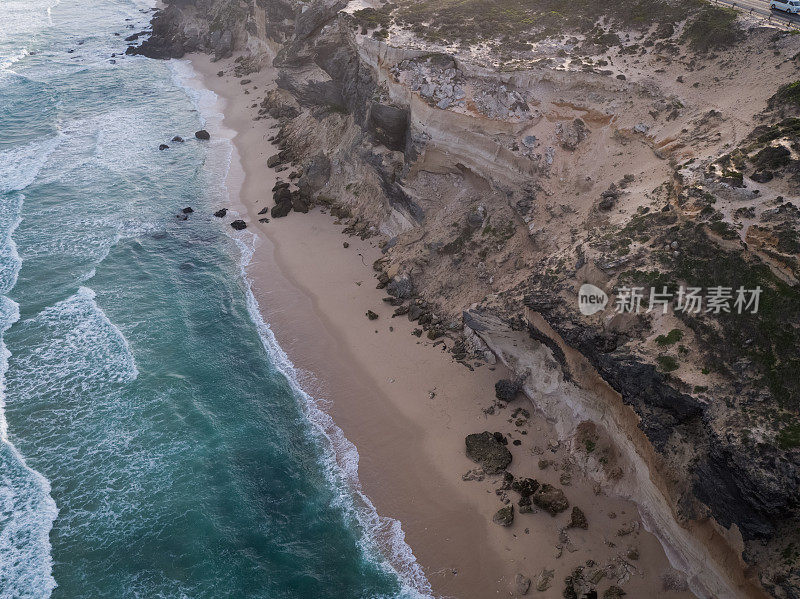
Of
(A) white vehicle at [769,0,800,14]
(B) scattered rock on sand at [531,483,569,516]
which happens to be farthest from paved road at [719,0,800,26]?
(B) scattered rock on sand at [531,483,569,516]

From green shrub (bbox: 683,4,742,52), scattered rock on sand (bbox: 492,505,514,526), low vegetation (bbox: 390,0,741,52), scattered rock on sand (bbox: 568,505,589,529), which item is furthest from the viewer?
low vegetation (bbox: 390,0,741,52)

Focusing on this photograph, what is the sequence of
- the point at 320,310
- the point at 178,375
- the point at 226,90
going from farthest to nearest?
1. the point at 226,90
2. the point at 320,310
3. the point at 178,375

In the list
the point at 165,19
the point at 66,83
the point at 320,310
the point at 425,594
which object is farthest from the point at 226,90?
the point at 425,594

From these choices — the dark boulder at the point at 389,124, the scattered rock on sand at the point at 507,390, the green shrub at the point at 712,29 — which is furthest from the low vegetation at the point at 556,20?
the scattered rock on sand at the point at 507,390

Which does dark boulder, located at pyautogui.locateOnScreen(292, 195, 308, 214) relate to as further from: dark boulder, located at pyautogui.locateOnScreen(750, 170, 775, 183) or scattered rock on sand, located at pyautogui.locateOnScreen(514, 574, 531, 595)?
scattered rock on sand, located at pyautogui.locateOnScreen(514, 574, 531, 595)

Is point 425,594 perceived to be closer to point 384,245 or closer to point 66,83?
point 384,245

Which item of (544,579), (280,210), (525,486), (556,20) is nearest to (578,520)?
(525,486)

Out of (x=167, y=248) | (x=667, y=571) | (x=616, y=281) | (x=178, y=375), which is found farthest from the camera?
(x=167, y=248)
